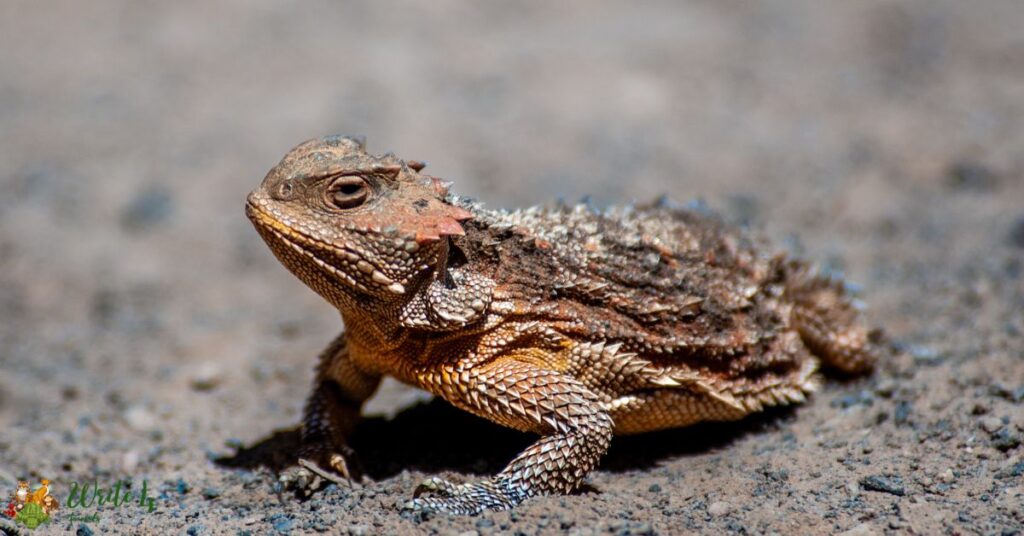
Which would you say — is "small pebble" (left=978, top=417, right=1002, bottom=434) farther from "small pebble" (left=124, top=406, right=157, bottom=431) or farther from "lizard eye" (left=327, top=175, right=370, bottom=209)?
"small pebble" (left=124, top=406, right=157, bottom=431)

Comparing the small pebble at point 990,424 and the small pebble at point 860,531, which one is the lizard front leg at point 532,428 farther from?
the small pebble at point 990,424

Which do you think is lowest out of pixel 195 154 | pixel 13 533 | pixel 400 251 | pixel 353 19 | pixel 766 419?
pixel 13 533

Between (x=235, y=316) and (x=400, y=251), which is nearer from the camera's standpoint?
(x=400, y=251)

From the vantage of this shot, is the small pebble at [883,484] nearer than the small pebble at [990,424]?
Yes

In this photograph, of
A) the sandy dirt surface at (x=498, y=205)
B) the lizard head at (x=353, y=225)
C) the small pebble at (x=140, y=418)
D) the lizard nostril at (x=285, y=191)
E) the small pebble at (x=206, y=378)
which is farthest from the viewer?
the small pebble at (x=206, y=378)

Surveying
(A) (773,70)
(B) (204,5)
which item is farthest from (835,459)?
(B) (204,5)

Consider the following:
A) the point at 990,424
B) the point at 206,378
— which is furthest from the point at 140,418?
the point at 990,424

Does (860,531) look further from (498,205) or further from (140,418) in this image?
(498,205)

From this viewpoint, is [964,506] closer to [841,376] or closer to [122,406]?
[841,376]

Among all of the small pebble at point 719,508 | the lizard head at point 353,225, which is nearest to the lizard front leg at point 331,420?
the lizard head at point 353,225
